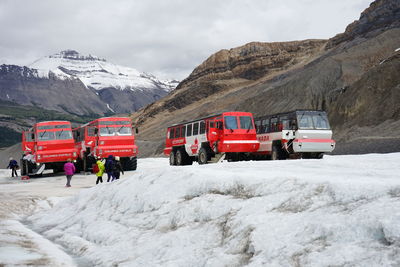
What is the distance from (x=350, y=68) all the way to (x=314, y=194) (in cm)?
5946

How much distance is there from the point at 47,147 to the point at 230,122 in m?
13.0

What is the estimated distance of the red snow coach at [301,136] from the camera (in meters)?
20.3

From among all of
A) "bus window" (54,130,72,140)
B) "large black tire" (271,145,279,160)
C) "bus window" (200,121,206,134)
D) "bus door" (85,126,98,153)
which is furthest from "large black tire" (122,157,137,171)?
"large black tire" (271,145,279,160)

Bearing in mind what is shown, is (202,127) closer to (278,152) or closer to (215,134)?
(215,134)

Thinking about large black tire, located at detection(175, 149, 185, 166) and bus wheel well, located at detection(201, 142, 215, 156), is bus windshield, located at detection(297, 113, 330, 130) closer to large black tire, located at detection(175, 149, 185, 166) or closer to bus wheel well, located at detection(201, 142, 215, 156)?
bus wheel well, located at detection(201, 142, 215, 156)

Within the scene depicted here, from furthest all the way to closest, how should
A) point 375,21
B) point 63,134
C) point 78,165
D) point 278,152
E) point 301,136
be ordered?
point 375,21, point 78,165, point 63,134, point 278,152, point 301,136

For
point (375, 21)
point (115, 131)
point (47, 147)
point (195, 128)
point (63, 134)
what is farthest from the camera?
point (375, 21)

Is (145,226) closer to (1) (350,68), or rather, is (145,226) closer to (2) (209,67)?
(1) (350,68)

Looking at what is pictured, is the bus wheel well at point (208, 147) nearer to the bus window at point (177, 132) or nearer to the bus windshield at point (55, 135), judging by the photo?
the bus window at point (177, 132)

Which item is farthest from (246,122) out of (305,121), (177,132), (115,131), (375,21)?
(375,21)

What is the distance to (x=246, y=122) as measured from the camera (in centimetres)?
2173

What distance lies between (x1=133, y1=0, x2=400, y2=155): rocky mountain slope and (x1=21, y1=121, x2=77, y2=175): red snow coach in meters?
19.3

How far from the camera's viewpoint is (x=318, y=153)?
2138cm

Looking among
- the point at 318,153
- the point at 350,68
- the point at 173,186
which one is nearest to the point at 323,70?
the point at 350,68
